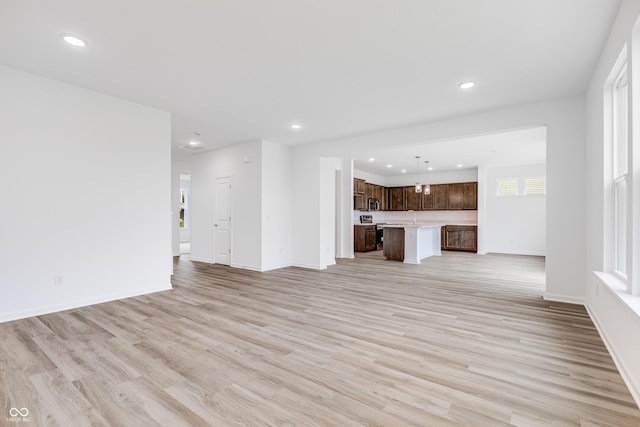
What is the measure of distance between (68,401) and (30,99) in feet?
11.2

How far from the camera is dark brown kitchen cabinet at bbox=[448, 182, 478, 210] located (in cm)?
996

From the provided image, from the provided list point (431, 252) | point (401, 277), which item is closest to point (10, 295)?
point (401, 277)

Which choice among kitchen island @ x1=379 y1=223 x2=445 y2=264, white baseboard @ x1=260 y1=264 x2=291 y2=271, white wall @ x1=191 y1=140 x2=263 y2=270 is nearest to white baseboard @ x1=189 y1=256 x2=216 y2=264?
white wall @ x1=191 y1=140 x2=263 y2=270

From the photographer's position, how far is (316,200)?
6613mm

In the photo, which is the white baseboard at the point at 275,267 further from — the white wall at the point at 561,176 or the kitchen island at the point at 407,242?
the white wall at the point at 561,176

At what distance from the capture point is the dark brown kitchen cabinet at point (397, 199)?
37.7 feet

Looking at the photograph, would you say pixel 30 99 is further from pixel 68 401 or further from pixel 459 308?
pixel 459 308

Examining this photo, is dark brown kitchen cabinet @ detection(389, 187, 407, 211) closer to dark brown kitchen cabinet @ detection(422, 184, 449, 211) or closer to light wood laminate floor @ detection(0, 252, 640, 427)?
dark brown kitchen cabinet @ detection(422, 184, 449, 211)

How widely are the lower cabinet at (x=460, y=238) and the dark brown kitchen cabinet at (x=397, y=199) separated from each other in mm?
1891

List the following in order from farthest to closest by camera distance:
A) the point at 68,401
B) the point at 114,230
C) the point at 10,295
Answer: the point at 114,230, the point at 10,295, the point at 68,401

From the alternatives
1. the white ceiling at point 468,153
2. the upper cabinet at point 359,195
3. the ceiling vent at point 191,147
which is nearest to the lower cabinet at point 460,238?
the white ceiling at point 468,153

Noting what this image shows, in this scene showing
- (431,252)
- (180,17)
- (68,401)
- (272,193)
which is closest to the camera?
(68,401)

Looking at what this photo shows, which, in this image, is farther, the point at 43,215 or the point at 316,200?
the point at 316,200

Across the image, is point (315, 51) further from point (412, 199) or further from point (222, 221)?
point (412, 199)
